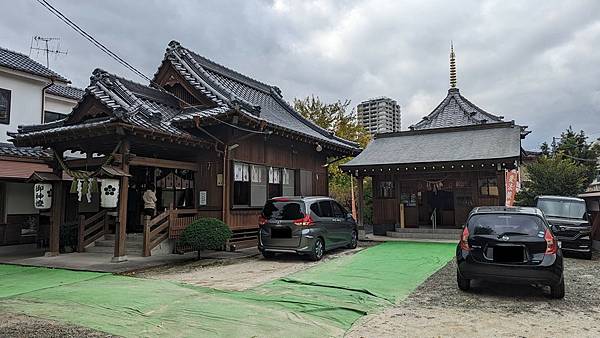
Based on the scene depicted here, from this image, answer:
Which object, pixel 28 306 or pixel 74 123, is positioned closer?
pixel 28 306

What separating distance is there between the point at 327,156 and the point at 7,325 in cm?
1467

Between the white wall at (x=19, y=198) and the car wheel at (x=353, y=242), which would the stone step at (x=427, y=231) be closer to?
the car wheel at (x=353, y=242)

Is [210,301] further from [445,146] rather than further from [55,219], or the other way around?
[445,146]

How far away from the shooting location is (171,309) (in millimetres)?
5965

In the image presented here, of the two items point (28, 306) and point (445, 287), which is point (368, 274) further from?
point (28, 306)

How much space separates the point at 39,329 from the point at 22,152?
11.6m

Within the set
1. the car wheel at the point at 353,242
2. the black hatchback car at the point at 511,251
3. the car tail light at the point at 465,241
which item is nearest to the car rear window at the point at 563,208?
the car wheel at the point at 353,242

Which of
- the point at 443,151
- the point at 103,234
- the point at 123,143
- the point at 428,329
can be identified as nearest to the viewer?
the point at 428,329

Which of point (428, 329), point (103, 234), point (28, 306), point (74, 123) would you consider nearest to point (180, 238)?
point (103, 234)

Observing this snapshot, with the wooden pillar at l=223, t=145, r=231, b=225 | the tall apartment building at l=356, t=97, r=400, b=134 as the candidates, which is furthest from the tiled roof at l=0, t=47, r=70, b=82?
the tall apartment building at l=356, t=97, r=400, b=134

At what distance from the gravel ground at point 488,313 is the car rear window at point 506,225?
1.04 metres

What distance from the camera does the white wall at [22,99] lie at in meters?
15.2

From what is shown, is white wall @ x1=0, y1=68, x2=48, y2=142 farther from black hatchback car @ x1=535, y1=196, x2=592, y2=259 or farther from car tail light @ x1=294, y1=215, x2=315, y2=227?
black hatchback car @ x1=535, y1=196, x2=592, y2=259

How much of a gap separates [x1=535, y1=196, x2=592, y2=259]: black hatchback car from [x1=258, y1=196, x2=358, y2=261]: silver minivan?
5.65 meters
